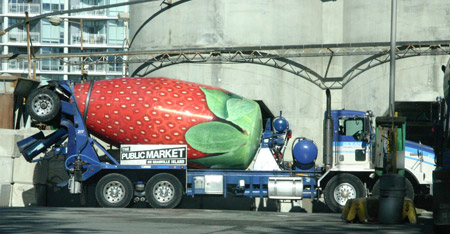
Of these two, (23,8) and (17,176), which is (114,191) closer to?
(17,176)

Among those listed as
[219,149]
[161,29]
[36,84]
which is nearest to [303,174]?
[219,149]

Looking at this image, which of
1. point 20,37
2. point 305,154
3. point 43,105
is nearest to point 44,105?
point 43,105

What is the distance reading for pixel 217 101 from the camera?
84.1 feet

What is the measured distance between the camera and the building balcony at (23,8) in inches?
3938

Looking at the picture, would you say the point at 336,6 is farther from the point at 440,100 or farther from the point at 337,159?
the point at 440,100

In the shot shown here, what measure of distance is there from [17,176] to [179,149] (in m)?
6.88

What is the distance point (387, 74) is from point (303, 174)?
14218 millimetres

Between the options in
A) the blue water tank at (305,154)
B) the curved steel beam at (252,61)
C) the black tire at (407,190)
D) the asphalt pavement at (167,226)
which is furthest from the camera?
the curved steel beam at (252,61)

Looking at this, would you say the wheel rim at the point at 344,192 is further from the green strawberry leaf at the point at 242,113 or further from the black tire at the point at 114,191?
the black tire at the point at 114,191

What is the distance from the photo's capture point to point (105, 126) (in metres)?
25.1

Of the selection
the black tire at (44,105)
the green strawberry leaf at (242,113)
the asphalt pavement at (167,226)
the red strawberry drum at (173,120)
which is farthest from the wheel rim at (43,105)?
the asphalt pavement at (167,226)

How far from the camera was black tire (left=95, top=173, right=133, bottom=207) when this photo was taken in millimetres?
24438

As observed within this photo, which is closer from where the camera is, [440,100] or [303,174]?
[440,100]

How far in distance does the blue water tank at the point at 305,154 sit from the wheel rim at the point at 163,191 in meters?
4.43
